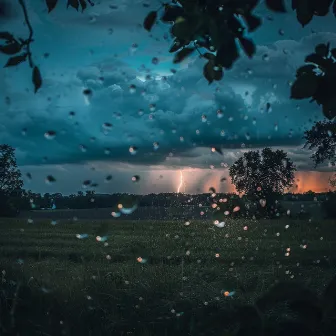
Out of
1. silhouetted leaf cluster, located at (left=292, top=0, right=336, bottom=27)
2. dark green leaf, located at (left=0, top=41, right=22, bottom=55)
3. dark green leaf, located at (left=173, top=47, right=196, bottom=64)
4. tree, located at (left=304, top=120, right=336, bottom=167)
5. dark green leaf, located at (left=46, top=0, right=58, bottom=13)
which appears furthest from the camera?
tree, located at (left=304, top=120, right=336, bottom=167)

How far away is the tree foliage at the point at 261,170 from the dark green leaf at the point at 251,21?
31.1m

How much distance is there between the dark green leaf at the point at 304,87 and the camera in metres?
1.84

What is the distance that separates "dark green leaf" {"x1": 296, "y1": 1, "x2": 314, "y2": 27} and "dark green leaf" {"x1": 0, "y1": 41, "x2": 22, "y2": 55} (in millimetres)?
1419

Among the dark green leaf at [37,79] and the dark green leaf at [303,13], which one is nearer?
the dark green leaf at [303,13]

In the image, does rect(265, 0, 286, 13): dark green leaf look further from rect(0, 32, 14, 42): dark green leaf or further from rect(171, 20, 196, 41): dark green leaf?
rect(0, 32, 14, 42): dark green leaf

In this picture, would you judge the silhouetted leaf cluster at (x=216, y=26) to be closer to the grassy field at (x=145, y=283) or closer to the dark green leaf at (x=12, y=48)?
the dark green leaf at (x=12, y=48)

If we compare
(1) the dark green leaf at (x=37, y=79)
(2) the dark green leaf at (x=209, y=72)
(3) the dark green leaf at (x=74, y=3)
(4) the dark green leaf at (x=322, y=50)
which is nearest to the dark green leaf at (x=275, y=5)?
(4) the dark green leaf at (x=322, y=50)

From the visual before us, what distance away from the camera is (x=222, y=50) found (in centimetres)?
157

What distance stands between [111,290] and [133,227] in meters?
10.5

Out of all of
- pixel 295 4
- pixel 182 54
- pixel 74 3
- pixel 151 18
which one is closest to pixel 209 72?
pixel 182 54

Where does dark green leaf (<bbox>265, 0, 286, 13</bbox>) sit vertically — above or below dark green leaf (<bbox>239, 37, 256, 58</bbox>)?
above

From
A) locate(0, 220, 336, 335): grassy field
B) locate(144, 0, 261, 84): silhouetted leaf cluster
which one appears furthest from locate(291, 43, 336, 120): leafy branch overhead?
locate(0, 220, 336, 335): grassy field

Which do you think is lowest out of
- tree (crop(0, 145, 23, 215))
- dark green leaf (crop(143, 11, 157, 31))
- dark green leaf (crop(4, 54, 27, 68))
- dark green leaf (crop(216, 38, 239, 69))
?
dark green leaf (crop(216, 38, 239, 69))

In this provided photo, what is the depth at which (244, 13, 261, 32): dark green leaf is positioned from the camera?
1737 mm
